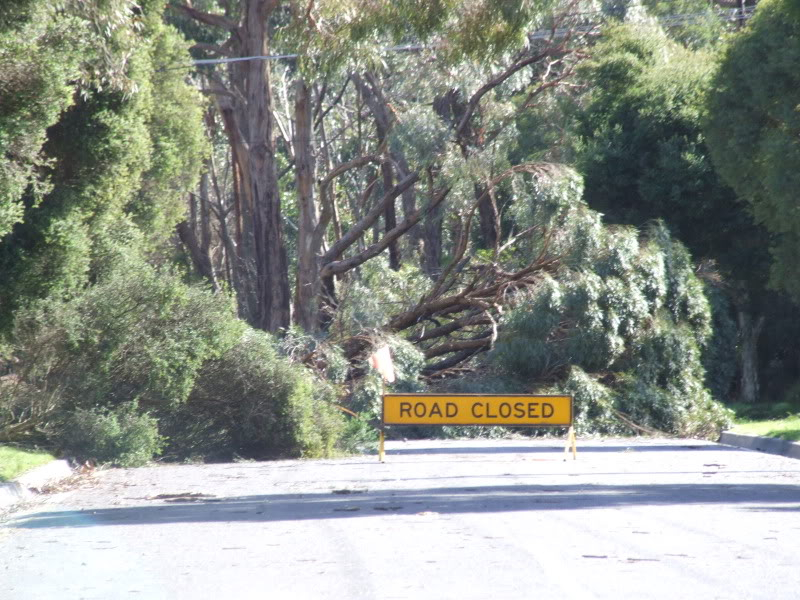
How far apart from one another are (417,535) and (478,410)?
7521 millimetres

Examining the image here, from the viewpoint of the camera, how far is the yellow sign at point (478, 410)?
16375 mm

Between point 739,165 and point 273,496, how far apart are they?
1640cm

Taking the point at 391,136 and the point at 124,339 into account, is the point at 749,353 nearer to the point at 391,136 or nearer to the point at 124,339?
the point at 391,136

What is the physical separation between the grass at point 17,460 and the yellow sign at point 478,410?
491 cm

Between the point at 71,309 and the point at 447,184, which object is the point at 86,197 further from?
the point at 447,184

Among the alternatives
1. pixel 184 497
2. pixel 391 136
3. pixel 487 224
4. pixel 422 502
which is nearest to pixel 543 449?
pixel 422 502

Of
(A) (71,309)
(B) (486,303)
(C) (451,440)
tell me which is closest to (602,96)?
(B) (486,303)

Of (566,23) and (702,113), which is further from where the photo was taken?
(566,23)

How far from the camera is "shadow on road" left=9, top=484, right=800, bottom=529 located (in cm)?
1027

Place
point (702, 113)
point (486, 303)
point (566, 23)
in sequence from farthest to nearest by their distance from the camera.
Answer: point (566, 23), point (702, 113), point (486, 303)

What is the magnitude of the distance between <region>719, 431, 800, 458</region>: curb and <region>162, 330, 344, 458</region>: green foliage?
7.09 m

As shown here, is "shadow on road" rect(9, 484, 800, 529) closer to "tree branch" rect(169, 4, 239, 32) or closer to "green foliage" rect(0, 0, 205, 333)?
"green foliage" rect(0, 0, 205, 333)

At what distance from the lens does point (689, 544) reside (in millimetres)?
8320

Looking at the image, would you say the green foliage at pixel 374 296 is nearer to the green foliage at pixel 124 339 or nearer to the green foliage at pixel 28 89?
the green foliage at pixel 124 339
